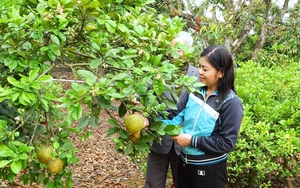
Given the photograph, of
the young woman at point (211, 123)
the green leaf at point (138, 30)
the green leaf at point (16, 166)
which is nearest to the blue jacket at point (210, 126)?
the young woman at point (211, 123)

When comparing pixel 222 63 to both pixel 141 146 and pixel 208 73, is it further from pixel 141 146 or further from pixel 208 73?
pixel 141 146

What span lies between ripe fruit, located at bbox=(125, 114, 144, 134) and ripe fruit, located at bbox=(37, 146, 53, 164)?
1.20 feet

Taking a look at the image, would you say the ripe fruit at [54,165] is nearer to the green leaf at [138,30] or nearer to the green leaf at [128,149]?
the green leaf at [128,149]

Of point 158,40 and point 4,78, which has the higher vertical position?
point 158,40

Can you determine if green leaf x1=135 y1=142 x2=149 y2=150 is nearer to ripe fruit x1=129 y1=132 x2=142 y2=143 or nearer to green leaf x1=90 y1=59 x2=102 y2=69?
ripe fruit x1=129 y1=132 x2=142 y2=143

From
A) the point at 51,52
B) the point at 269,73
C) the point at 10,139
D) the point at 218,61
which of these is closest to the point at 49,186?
the point at 10,139

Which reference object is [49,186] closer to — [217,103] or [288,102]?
[217,103]

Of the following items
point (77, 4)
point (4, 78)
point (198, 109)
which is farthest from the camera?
point (198, 109)

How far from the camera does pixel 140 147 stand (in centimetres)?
169

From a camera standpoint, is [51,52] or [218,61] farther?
[218,61]

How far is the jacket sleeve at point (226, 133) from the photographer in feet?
6.89

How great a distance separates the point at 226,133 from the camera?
6.93 feet

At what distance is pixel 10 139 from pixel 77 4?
0.61 meters

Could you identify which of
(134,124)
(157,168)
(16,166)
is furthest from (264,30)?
(16,166)
